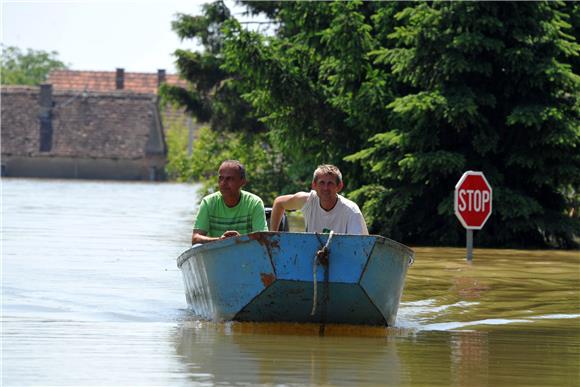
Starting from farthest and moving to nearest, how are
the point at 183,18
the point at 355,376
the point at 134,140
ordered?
1. the point at 134,140
2. the point at 183,18
3. the point at 355,376

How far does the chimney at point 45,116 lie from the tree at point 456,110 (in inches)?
2793

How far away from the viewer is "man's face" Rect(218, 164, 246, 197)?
41.4 feet

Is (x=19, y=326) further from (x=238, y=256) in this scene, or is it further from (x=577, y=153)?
(x=577, y=153)

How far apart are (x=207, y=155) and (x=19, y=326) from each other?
121ft

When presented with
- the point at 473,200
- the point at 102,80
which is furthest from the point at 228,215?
the point at 102,80

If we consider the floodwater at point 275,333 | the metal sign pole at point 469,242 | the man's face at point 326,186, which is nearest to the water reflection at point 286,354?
the floodwater at point 275,333

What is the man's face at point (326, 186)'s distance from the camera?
1225 cm

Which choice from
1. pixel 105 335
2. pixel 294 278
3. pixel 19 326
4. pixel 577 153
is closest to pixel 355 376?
pixel 294 278

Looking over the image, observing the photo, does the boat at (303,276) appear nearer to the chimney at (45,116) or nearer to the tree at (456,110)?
the tree at (456,110)

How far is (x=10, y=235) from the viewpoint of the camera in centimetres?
2838

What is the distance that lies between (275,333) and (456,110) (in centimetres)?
1344

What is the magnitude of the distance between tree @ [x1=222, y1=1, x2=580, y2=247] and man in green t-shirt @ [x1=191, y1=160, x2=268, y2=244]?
40.8ft

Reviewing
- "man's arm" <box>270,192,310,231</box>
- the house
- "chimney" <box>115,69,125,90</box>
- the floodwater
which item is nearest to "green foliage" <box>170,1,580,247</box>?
the floodwater

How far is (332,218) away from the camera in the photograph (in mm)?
12539
